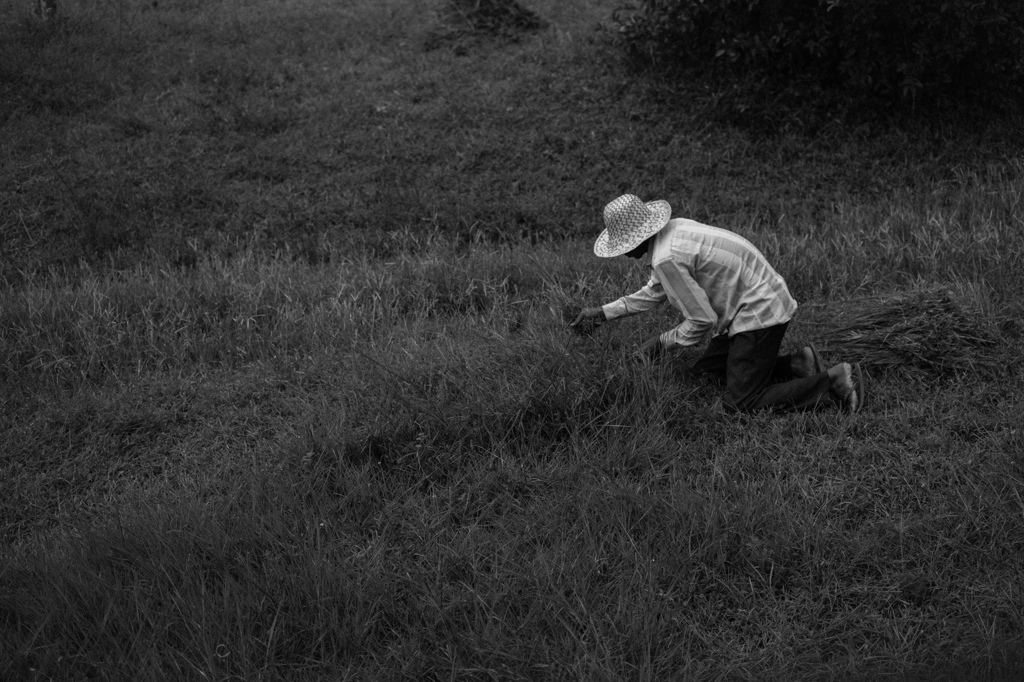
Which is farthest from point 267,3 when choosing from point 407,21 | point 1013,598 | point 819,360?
point 1013,598

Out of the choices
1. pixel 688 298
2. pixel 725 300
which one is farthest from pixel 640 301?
pixel 725 300

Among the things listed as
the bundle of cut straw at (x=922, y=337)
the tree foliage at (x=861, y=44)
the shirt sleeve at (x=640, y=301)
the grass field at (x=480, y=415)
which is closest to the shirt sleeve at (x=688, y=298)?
the shirt sleeve at (x=640, y=301)

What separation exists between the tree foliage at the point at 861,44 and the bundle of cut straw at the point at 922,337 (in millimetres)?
4063

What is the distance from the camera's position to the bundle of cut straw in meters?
4.81

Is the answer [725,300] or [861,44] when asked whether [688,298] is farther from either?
[861,44]

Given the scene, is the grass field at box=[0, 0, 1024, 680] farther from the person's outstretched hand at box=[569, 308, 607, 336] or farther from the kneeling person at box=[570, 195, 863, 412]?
the kneeling person at box=[570, 195, 863, 412]

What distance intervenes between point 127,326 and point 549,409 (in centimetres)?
310

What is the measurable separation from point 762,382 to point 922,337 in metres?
1.06

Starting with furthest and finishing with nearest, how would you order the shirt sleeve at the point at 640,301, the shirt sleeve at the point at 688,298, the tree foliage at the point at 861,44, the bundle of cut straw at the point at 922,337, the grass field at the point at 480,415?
the tree foliage at the point at 861,44
the bundle of cut straw at the point at 922,337
the shirt sleeve at the point at 640,301
the shirt sleeve at the point at 688,298
the grass field at the point at 480,415

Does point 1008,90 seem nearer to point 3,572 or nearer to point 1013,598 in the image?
point 1013,598

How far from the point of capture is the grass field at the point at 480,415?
3367mm

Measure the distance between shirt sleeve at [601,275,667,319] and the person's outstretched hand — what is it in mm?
87

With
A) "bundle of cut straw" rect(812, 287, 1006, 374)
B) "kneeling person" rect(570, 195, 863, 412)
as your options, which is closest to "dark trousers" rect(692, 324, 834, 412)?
"kneeling person" rect(570, 195, 863, 412)

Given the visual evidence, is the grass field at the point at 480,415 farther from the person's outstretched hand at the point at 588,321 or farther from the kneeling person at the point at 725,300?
the kneeling person at the point at 725,300
